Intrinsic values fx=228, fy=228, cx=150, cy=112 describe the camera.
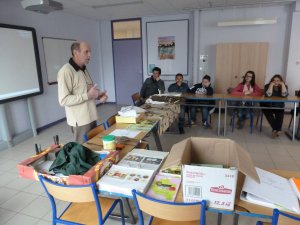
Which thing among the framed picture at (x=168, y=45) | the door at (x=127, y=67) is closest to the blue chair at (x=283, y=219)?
the framed picture at (x=168, y=45)

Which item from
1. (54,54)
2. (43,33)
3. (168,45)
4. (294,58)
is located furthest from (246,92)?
(43,33)

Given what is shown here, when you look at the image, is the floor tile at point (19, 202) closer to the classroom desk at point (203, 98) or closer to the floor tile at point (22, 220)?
the floor tile at point (22, 220)

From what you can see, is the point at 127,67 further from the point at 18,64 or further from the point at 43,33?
the point at 18,64

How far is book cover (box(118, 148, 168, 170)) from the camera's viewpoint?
1.62 metres

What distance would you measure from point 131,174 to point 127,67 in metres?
5.68

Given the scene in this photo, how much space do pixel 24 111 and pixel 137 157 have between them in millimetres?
3510

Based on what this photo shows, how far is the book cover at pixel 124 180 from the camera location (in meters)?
1.34

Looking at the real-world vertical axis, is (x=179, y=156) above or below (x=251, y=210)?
above

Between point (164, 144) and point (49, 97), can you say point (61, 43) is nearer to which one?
point (49, 97)

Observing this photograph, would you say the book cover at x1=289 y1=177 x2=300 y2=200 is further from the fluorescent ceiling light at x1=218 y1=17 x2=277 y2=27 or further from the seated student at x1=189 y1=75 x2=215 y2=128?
the fluorescent ceiling light at x1=218 y1=17 x2=277 y2=27

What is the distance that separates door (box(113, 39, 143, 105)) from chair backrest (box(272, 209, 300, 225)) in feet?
19.7

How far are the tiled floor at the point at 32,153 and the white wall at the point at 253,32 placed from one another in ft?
4.84

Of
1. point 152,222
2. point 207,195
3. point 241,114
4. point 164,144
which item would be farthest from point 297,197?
point 241,114

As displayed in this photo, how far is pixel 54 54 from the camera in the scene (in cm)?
501
